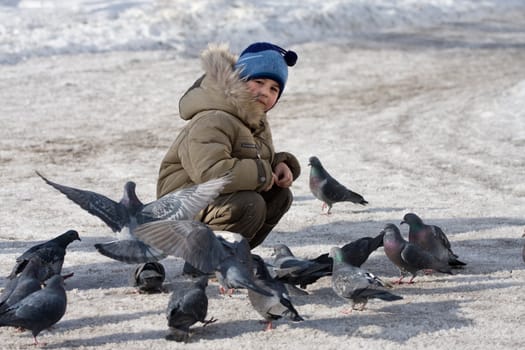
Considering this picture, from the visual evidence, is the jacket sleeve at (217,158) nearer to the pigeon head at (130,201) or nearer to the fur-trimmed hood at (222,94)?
the fur-trimmed hood at (222,94)

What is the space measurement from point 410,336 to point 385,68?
38.4ft

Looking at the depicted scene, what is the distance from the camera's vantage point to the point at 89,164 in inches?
383

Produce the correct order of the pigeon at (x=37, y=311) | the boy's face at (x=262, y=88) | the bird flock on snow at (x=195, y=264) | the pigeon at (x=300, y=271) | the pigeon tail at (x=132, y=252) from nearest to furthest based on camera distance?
the pigeon at (x=37, y=311) < the bird flock on snow at (x=195, y=264) < the pigeon tail at (x=132, y=252) < the pigeon at (x=300, y=271) < the boy's face at (x=262, y=88)

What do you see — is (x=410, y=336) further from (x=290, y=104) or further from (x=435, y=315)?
(x=290, y=104)

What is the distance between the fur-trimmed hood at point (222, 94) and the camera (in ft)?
18.8

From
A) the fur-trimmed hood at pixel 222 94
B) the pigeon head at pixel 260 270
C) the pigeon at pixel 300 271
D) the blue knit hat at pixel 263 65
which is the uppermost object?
the blue knit hat at pixel 263 65

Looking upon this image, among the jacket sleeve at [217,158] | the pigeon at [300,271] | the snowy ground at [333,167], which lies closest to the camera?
the snowy ground at [333,167]

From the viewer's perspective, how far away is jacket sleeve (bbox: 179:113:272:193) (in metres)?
5.59

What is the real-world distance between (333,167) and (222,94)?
412 cm

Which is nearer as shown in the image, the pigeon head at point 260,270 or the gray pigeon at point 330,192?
the pigeon head at point 260,270


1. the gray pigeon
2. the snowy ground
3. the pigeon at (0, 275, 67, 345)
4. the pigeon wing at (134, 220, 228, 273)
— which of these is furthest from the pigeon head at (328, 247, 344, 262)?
the gray pigeon

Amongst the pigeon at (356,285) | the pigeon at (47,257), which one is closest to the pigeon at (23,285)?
the pigeon at (47,257)

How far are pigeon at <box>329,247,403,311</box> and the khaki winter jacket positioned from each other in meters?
0.80

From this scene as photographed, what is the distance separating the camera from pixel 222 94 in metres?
5.80
